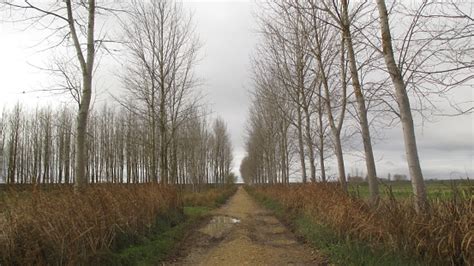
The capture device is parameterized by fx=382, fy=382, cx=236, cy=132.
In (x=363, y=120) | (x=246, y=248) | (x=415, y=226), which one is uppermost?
(x=363, y=120)

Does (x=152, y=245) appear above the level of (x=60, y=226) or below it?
below

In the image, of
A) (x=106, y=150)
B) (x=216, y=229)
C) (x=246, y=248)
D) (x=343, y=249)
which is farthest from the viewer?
(x=106, y=150)

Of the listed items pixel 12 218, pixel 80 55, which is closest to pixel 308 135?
pixel 80 55

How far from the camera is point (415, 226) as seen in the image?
5.30 metres

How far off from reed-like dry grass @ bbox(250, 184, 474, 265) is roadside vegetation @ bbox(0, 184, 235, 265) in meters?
3.94

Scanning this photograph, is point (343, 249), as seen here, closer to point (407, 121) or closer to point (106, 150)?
point (407, 121)

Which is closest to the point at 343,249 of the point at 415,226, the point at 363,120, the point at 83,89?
the point at 415,226

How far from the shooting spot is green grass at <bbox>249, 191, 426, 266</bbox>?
560 cm

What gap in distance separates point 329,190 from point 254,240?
294 cm

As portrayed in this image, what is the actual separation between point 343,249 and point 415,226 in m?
1.95

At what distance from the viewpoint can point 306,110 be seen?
650 inches

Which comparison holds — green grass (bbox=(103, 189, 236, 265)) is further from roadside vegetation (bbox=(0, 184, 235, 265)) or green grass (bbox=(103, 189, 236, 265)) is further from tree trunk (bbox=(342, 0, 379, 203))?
tree trunk (bbox=(342, 0, 379, 203))

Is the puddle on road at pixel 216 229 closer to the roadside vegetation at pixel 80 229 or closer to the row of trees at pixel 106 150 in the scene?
the roadside vegetation at pixel 80 229

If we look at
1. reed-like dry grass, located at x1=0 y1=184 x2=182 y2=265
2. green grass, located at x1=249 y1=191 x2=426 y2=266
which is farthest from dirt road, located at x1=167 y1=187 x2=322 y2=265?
reed-like dry grass, located at x1=0 y1=184 x2=182 y2=265
